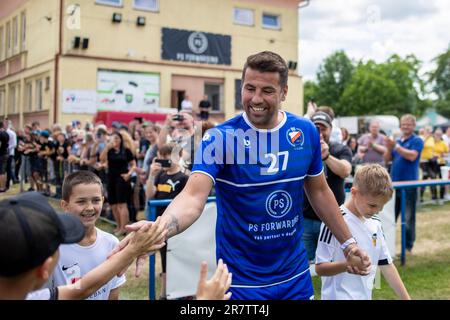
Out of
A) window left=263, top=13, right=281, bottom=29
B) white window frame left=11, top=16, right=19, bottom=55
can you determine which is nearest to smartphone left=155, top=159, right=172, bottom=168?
white window frame left=11, top=16, right=19, bottom=55

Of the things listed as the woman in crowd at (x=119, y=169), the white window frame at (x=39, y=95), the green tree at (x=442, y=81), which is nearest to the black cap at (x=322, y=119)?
the woman in crowd at (x=119, y=169)

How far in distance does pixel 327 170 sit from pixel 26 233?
3.90 meters

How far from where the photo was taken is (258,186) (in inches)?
102

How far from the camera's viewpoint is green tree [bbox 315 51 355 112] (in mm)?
68188

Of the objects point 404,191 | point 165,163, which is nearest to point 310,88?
point 404,191

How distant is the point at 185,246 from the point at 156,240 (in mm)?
3316

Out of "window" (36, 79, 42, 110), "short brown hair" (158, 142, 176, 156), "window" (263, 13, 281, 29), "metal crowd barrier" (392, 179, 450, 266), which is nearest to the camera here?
"short brown hair" (158, 142, 176, 156)

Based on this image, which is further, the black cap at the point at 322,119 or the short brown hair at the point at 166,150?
the short brown hair at the point at 166,150

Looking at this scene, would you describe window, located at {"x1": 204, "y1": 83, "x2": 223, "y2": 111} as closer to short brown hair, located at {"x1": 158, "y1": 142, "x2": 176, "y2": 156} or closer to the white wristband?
short brown hair, located at {"x1": 158, "y1": 142, "x2": 176, "y2": 156}

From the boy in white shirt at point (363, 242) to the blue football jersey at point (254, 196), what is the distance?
21.8 inches

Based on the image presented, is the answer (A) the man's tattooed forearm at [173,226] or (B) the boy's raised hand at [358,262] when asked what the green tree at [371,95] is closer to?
(B) the boy's raised hand at [358,262]

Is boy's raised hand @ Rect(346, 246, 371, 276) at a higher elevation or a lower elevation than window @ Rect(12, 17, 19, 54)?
lower

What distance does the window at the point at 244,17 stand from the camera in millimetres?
18844

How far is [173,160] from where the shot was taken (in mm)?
5902
